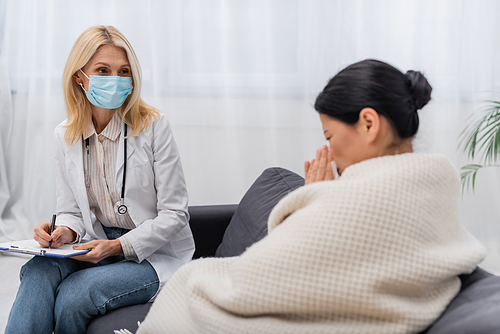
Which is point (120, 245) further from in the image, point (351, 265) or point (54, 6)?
point (54, 6)

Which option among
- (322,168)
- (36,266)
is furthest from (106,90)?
(322,168)

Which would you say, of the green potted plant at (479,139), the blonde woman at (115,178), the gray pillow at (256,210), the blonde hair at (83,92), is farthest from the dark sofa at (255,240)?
the green potted plant at (479,139)

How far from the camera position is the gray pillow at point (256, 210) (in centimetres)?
154

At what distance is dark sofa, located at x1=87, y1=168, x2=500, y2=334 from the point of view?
0.78 m

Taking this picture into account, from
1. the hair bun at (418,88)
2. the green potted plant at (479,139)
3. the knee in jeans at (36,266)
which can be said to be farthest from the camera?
the green potted plant at (479,139)

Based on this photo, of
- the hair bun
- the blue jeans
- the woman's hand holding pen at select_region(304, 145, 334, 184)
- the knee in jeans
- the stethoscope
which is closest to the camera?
the hair bun

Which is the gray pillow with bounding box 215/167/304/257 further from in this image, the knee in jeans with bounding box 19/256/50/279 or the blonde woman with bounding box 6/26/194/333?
the knee in jeans with bounding box 19/256/50/279

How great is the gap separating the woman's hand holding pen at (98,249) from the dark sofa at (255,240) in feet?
0.60

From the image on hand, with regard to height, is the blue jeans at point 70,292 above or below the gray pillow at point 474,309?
below

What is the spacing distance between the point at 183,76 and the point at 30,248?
162 cm

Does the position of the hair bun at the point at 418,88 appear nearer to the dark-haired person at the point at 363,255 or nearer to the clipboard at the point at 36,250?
the dark-haired person at the point at 363,255

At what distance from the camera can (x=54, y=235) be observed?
5.04 ft

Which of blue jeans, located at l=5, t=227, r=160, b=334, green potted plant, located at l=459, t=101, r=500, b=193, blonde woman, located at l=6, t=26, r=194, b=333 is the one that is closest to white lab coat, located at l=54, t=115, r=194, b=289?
blonde woman, located at l=6, t=26, r=194, b=333

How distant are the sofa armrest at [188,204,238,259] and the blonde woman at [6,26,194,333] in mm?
146
